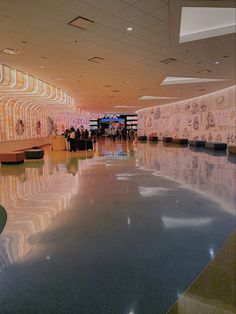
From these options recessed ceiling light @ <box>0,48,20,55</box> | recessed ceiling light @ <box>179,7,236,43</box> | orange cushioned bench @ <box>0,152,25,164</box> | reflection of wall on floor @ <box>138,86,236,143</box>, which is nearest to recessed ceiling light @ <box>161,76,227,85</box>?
reflection of wall on floor @ <box>138,86,236,143</box>

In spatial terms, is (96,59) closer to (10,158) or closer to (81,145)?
(10,158)

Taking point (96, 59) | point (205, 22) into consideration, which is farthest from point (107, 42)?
point (205, 22)

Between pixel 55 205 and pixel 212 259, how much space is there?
3365 millimetres

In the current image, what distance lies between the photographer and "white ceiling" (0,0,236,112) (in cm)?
557

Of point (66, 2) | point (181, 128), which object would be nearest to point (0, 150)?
point (66, 2)

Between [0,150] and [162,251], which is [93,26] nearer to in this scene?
[162,251]

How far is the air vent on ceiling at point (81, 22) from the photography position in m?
6.14

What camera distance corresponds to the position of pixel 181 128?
82.6ft

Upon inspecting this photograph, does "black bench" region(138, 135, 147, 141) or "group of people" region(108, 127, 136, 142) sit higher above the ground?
"group of people" region(108, 127, 136, 142)

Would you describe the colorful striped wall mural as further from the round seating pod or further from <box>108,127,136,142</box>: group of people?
<box>108,127,136,142</box>: group of people

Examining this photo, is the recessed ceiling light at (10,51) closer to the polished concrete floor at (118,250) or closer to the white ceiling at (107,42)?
the white ceiling at (107,42)

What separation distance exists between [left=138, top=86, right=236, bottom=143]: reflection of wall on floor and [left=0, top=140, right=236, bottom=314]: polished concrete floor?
39.8 ft

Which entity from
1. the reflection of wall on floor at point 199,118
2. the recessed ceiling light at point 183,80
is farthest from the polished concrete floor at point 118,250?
the reflection of wall on floor at point 199,118

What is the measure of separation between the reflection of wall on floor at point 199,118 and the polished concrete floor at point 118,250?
39.8 ft
